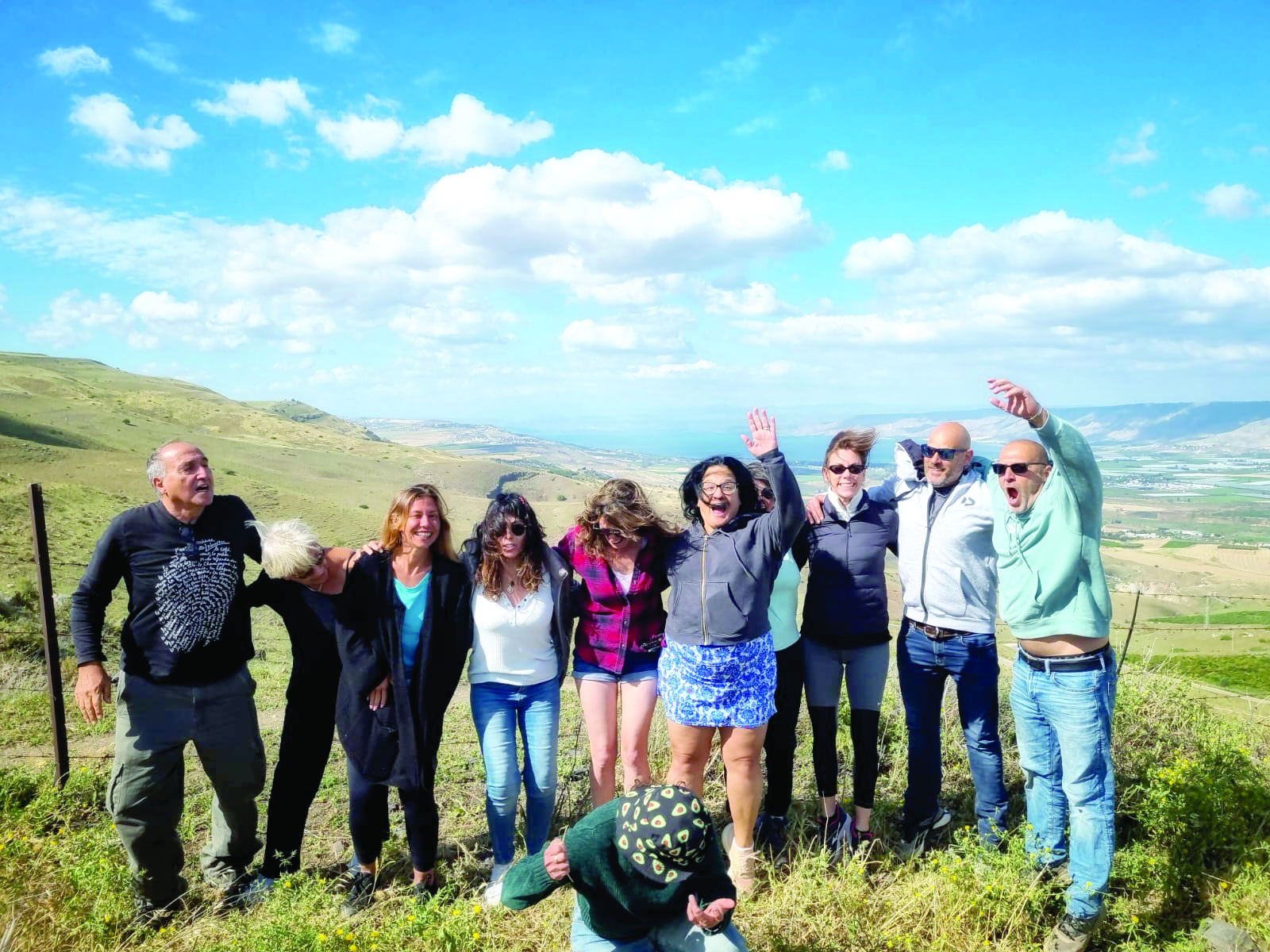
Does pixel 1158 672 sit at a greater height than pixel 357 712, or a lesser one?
lesser

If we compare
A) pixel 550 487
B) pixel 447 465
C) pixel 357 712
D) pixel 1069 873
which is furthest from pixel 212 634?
pixel 447 465

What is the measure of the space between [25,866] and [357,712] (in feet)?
5.27

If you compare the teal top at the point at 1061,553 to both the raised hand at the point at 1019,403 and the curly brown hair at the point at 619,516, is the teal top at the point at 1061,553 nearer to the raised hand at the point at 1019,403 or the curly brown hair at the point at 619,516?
the raised hand at the point at 1019,403

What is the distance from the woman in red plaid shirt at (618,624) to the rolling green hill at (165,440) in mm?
1560

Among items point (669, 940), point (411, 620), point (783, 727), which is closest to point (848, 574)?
point (783, 727)

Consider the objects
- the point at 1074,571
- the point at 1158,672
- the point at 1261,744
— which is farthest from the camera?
the point at 1158,672

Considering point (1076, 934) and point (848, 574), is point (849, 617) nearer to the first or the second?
point (848, 574)

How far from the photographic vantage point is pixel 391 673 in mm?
3443

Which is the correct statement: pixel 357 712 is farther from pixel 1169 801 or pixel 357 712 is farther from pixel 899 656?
pixel 1169 801

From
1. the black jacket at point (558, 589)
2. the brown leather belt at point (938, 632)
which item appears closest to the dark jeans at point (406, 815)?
the black jacket at point (558, 589)

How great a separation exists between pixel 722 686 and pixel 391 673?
5.12 feet

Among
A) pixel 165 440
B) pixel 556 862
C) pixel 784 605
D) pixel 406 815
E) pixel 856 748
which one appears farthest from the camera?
pixel 165 440

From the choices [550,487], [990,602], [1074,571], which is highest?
[1074,571]

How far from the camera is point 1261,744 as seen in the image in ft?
16.3
